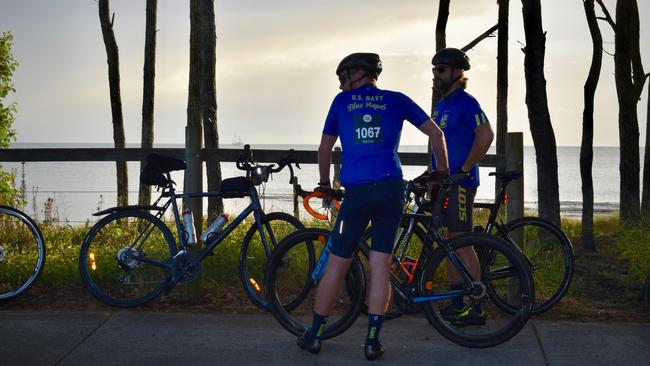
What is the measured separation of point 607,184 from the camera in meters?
71.3

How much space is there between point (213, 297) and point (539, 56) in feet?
20.0

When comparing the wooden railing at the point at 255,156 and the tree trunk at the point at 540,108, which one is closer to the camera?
the wooden railing at the point at 255,156

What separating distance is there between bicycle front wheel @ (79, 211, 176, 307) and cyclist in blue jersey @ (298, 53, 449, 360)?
220cm

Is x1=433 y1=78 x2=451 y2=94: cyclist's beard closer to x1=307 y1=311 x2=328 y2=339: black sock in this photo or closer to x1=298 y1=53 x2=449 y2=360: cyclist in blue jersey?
x1=298 y1=53 x2=449 y2=360: cyclist in blue jersey

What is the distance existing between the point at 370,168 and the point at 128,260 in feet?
9.73

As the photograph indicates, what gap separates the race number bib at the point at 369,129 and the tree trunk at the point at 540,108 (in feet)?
20.0

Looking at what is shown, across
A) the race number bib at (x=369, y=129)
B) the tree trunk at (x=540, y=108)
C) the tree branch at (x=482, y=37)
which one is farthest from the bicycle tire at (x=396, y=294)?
the tree branch at (x=482, y=37)

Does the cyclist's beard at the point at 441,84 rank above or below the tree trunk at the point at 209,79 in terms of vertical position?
below

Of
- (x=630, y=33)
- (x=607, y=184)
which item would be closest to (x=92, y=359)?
(x=630, y=33)

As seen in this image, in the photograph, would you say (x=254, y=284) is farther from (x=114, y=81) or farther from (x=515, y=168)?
(x=114, y=81)

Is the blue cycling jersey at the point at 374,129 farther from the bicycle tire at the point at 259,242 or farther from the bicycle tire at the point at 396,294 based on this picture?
the bicycle tire at the point at 259,242

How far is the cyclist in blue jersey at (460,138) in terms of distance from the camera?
5844mm

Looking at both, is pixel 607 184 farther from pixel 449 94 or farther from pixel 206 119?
pixel 449 94

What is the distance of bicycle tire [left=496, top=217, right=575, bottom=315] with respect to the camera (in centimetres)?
673
